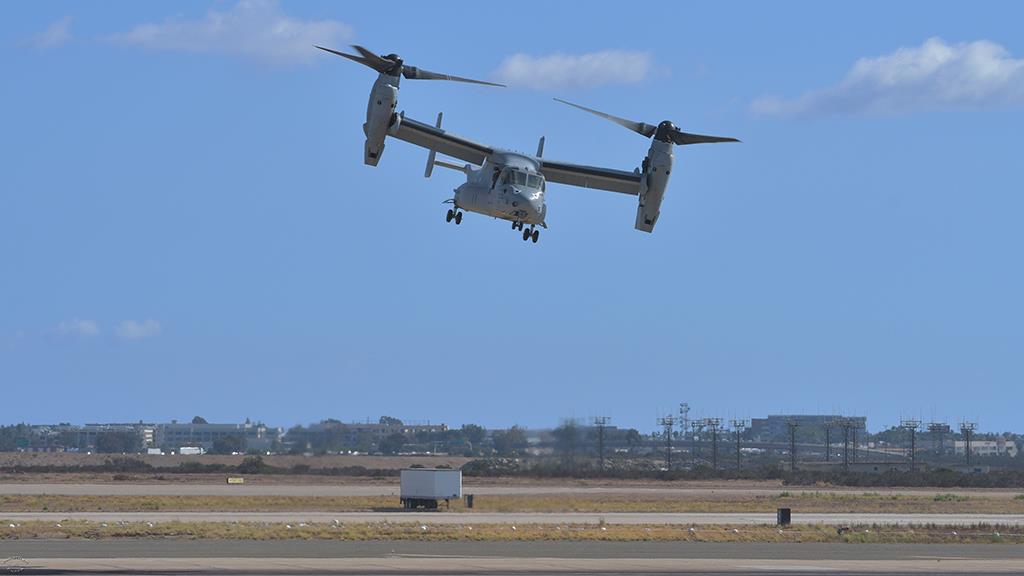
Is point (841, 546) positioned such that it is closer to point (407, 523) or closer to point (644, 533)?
point (644, 533)

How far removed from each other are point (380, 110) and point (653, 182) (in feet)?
35.2

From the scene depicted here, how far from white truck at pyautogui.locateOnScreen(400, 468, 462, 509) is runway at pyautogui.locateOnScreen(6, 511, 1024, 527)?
2382 millimetres

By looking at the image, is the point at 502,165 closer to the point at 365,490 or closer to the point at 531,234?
the point at 531,234

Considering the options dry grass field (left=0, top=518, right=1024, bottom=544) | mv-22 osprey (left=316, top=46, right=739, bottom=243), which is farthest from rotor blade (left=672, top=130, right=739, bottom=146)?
dry grass field (left=0, top=518, right=1024, bottom=544)

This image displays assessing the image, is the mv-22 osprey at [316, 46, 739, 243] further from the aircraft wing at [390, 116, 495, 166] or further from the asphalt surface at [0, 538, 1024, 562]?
the asphalt surface at [0, 538, 1024, 562]

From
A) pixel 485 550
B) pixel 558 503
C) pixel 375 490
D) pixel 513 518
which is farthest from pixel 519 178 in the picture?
pixel 375 490

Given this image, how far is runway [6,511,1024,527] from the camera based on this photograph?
57.5m

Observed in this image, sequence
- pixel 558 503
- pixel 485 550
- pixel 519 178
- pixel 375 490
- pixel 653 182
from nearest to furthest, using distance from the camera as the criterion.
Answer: pixel 485 550, pixel 519 178, pixel 653 182, pixel 558 503, pixel 375 490

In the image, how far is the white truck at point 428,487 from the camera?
66625 mm

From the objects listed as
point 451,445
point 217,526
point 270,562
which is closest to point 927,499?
point 217,526

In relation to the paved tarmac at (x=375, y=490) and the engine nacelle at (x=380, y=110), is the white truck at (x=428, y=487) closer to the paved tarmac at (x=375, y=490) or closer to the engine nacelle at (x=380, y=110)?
the paved tarmac at (x=375, y=490)

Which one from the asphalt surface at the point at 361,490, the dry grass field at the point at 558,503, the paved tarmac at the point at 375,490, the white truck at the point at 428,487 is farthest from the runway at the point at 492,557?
the paved tarmac at the point at 375,490

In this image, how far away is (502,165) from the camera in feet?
167

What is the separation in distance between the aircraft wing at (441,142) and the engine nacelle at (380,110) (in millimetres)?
2797
